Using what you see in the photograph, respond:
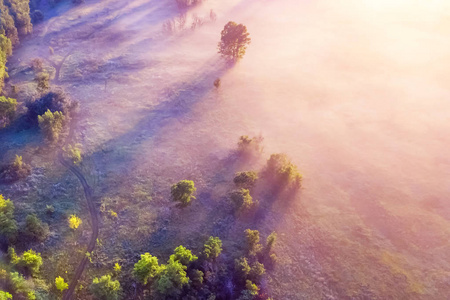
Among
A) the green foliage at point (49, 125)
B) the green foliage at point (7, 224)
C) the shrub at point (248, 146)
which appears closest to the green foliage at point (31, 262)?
the green foliage at point (7, 224)

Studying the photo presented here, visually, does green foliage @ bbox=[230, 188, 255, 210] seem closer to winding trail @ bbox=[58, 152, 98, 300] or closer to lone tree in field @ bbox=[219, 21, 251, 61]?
winding trail @ bbox=[58, 152, 98, 300]

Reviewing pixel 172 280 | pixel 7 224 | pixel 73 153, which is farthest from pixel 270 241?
pixel 73 153

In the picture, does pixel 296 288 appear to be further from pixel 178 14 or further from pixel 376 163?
pixel 178 14

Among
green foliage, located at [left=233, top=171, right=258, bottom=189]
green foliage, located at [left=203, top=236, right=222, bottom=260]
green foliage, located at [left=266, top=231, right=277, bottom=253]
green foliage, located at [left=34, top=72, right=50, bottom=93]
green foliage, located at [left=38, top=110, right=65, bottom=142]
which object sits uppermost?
green foliage, located at [left=34, top=72, right=50, bottom=93]

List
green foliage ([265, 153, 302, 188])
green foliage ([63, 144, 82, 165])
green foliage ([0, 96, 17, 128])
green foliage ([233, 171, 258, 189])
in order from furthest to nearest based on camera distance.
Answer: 1. green foliage ([0, 96, 17, 128])
2. green foliage ([63, 144, 82, 165])
3. green foliage ([265, 153, 302, 188])
4. green foliage ([233, 171, 258, 189])

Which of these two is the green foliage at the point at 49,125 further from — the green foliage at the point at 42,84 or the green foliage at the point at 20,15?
the green foliage at the point at 20,15

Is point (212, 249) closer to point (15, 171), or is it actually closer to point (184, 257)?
point (184, 257)

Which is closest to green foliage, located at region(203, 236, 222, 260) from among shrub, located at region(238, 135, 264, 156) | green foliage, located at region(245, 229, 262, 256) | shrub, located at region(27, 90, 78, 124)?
green foliage, located at region(245, 229, 262, 256)
